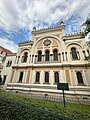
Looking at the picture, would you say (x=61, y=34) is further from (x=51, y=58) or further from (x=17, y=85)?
(x=17, y=85)

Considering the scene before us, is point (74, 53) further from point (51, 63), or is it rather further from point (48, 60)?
point (48, 60)

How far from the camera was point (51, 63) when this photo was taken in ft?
58.5

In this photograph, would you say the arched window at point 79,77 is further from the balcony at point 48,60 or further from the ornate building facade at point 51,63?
the balcony at point 48,60

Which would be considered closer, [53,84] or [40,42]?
[53,84]

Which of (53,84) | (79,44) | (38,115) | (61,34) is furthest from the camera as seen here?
(61,34)

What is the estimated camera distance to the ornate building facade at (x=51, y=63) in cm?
1578

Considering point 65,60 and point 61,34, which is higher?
point 61,34

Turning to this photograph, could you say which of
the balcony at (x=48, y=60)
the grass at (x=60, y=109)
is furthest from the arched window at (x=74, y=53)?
the grass at (x=60, y=109)

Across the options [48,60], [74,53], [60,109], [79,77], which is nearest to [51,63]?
[48,60]

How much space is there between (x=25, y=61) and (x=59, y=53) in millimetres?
8454

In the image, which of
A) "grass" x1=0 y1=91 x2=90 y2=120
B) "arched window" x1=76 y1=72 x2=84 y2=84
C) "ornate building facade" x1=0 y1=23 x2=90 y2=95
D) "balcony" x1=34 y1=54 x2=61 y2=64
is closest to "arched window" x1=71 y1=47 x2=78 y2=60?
"ornate building facade" x1=0 y1=23 x2=90 y2=95

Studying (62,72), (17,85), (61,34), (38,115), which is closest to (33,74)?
(17,85)

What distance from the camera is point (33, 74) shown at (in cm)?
1823

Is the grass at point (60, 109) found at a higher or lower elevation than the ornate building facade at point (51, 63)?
lower
